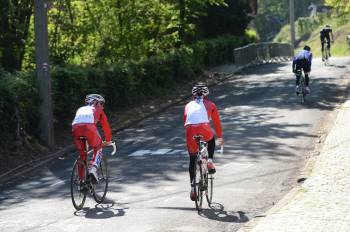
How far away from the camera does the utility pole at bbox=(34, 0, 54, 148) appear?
18.6m

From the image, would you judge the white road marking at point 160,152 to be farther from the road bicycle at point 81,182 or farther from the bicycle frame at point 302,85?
the bicycle frame at point 302,85

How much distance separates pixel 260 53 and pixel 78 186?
118 ft

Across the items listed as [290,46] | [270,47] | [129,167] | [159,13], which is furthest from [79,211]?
[290,46]

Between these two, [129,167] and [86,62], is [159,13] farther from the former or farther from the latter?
[129,167]

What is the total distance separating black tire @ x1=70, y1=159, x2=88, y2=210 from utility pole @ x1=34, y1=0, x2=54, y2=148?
7269 mm

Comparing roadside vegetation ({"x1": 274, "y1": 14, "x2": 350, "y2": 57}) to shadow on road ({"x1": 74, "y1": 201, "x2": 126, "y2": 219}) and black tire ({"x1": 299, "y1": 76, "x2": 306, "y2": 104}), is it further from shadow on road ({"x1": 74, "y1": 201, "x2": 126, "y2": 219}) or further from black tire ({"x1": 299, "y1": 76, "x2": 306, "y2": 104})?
shadow on road ({"x1": 74, "y1": 201, "x2": 126, "y2": 219})

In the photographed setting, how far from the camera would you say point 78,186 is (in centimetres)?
1140

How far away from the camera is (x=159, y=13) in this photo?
103 feet

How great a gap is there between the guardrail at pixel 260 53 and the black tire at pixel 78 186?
2807 cm

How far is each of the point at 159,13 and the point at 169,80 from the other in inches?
132

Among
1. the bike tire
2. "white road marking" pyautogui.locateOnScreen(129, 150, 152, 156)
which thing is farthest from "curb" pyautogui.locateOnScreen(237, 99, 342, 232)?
"white road marking" pyautogui.locateOnScreen(129, 150, 152, 156)

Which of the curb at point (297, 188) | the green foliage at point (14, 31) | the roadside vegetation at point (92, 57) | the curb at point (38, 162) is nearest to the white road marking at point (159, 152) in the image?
the curb at point (38, 162)

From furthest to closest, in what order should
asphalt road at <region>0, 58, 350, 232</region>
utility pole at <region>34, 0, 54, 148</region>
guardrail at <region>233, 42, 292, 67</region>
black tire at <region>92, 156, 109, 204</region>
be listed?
1. guardrail at <region>233, 42, 292, 67</region>
2. utility pole at <region>34, 0, 54, 148</region>
3. black tire at <region>92, 156, 109, 204</region>
4. asphalt road at <region>0, 58, 350, 232</region>

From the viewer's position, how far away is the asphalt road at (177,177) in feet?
34.4
